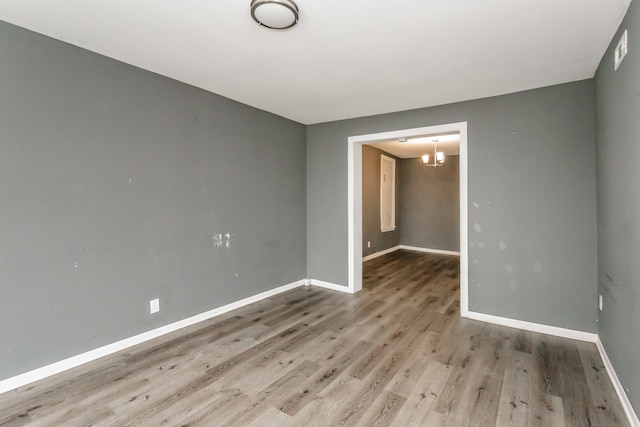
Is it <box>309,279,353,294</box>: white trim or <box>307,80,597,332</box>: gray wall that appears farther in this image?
<box>309,279,353,294</box>: white trim

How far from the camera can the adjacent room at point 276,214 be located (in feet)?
6.38

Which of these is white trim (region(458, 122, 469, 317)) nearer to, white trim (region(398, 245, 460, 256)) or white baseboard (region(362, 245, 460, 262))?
white baseboard (region(362, 245, 460, 262))

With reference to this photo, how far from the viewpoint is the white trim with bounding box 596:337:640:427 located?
5.82 ft


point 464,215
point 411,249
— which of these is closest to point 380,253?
point 411,249

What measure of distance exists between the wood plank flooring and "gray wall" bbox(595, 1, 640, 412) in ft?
1.14

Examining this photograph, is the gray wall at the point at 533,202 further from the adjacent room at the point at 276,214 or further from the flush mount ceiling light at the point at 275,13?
the flush mount ceiling light at the point at 275,13

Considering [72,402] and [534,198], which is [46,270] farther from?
[534,198]

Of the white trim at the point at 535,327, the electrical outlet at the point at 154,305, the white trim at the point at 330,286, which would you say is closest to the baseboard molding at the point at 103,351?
the electrical outlet at the point at 154,305


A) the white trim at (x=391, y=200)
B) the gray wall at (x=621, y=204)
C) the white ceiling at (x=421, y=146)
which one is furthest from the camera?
the white trim at (x=391, y=200)

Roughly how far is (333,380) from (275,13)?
8.15 ft

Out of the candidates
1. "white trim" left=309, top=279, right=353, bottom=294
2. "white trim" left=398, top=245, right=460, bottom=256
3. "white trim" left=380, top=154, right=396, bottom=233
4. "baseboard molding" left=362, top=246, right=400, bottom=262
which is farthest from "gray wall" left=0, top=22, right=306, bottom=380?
"white trim" left=398, top=245, right=460, bottom=256

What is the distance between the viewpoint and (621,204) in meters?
2.05

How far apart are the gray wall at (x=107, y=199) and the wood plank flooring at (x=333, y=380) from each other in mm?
377

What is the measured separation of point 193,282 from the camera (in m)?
3.23
